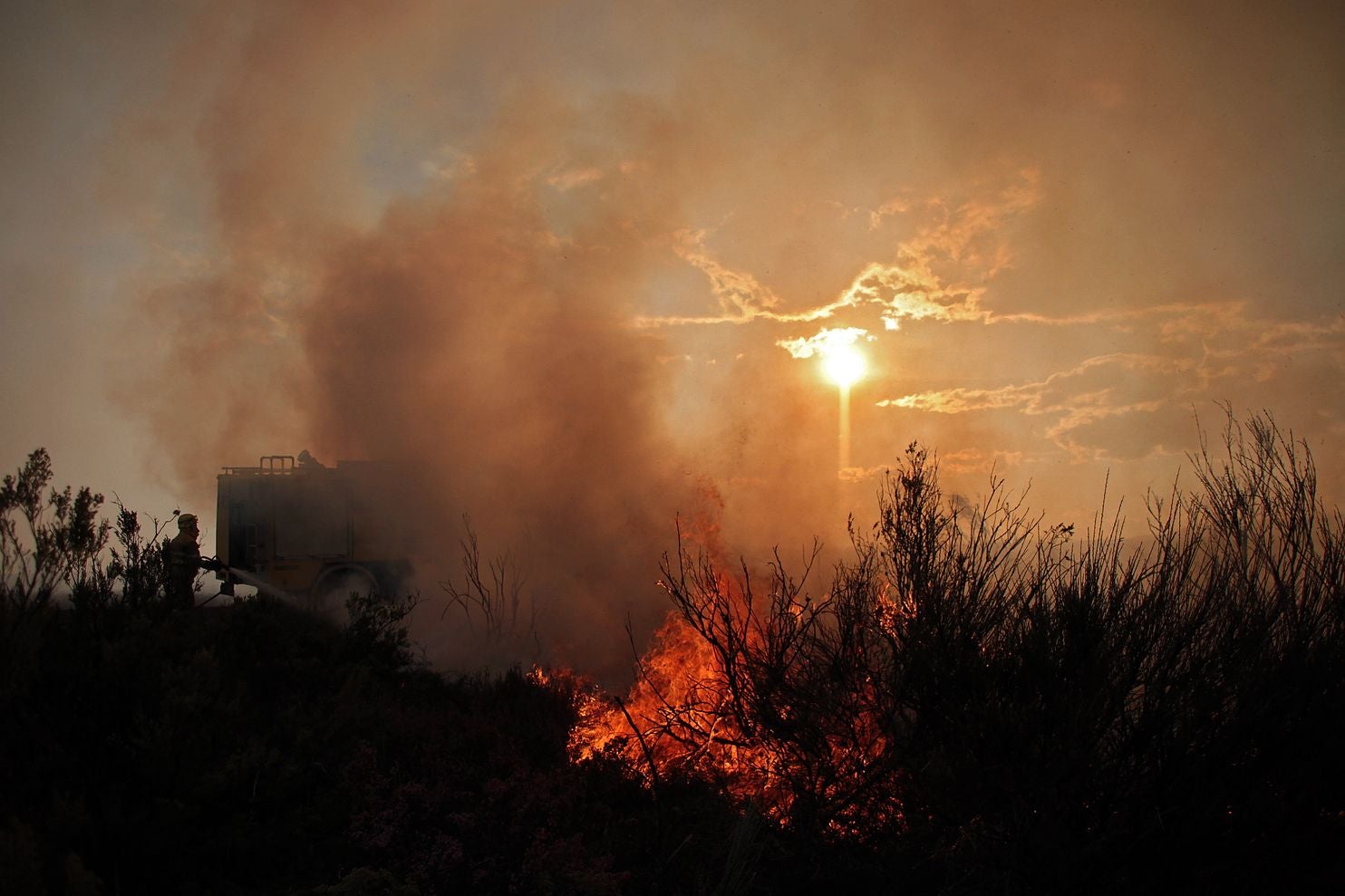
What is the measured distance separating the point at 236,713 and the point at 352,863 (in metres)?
1.75

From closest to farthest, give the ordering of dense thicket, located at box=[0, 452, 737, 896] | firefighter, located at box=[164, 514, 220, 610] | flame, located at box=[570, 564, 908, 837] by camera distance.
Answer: dense thicket, located at box=[0, 452, 737, 896] → flame, located at box=[570, 564, 908, 837] → firefighter, located at box=[164, 514, 220, 610]

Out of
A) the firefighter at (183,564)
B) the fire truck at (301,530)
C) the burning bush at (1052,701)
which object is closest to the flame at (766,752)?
the burning bush at (1052,701)

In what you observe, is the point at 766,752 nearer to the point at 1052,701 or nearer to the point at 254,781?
the point at 1052,701

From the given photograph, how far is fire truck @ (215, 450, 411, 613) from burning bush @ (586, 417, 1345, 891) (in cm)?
1247

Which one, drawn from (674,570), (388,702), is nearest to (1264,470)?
(388,702)

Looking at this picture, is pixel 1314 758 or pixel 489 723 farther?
pixel 489 723

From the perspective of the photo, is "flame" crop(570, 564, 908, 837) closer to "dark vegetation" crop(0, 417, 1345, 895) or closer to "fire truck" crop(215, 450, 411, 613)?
"dark vegetation" crop(0, 417, 1345, 895)

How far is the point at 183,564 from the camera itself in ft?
36.3

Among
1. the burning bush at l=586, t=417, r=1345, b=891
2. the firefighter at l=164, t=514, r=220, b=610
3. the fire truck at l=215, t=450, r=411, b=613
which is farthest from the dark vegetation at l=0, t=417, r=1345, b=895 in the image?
the fire truck at l=215, t=450, r=411, b=613

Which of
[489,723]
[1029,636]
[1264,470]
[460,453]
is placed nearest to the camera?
[1029,636]

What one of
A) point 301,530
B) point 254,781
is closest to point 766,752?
point 254,781

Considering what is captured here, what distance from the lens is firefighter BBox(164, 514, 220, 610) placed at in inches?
411

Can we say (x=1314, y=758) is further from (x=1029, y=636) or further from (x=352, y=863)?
(x=352, y=863)

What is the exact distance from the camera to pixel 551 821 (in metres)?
7.30
